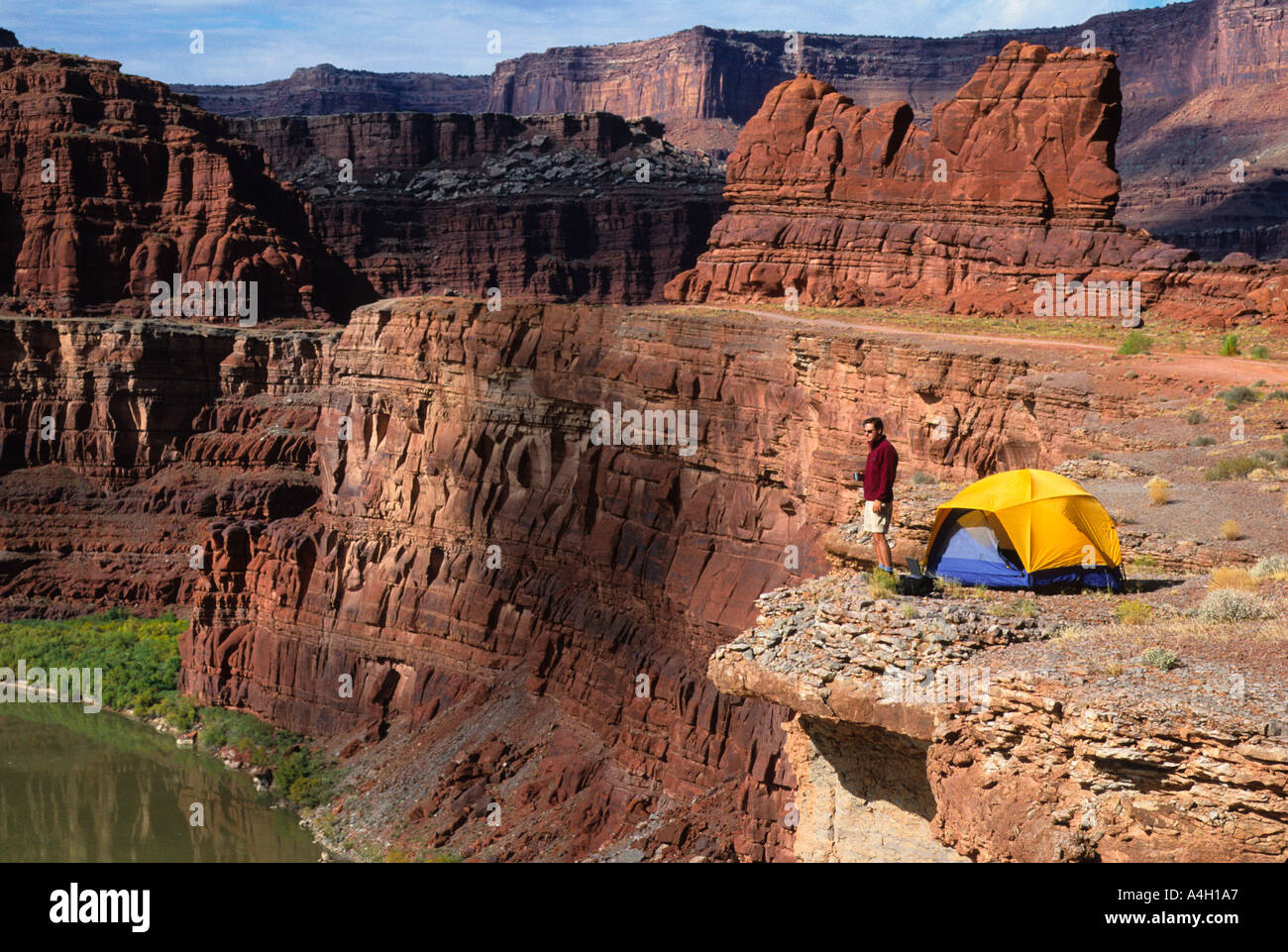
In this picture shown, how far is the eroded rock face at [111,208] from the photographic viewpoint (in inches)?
3900

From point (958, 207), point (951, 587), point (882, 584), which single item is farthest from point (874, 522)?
point (958, 207)

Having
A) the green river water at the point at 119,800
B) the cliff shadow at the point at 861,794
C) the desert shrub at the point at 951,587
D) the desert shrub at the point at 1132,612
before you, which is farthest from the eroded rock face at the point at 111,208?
the desert shrub at the point at 1132,612

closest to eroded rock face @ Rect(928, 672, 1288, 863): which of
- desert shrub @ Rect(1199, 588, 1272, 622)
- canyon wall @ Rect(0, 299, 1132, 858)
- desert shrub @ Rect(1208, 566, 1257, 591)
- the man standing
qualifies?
desert shrub @ Rect(1199, 588, 1272, 622)

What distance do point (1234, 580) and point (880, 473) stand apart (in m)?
4.83

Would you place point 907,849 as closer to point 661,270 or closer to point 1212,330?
point 1212,330

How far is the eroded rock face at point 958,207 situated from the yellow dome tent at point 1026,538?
3277cm

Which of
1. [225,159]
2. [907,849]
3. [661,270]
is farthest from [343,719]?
[661,270]

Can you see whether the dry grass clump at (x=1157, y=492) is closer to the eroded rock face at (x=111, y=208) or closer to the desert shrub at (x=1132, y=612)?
the desert shrub at (x=1132, y=612)

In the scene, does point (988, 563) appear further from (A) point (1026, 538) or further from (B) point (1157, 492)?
(B) point (1157, 492)

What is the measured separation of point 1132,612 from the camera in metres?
18.5

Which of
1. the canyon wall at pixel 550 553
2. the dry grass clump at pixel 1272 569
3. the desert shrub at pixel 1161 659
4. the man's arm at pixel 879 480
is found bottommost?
the canyon wall at pixel 550 553

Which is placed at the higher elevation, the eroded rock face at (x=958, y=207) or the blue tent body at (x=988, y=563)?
the eroded rock face at (x=958, y=207)

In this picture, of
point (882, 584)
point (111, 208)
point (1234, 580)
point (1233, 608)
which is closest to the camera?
point (1233, 608)

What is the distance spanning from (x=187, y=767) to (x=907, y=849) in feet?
155
